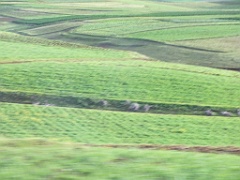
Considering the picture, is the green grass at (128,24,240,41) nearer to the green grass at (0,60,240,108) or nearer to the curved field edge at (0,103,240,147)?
the green grass at (0,60,240,108)

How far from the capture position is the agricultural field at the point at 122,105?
8.27m

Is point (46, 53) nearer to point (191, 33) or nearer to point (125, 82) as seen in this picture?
point (125, 82)

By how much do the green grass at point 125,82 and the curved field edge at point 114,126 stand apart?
8.64 feet

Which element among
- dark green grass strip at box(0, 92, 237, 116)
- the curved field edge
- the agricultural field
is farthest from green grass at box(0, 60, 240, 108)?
the curved field edge

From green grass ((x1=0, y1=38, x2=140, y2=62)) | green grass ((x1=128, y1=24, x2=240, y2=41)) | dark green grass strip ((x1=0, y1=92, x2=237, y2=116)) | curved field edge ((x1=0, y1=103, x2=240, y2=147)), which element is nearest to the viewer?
curved field edge ((x1=0, y1=103, x2=240, y2=147))

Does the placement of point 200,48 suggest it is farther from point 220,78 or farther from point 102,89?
point 102,89

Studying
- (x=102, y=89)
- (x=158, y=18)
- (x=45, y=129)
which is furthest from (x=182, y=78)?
(x=158, y=18)

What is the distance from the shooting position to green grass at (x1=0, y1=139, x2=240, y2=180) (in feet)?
25.0

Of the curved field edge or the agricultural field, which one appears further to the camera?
the curved field edge

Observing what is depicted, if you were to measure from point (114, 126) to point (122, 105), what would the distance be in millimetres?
3465

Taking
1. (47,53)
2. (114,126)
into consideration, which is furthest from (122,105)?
(47,53)

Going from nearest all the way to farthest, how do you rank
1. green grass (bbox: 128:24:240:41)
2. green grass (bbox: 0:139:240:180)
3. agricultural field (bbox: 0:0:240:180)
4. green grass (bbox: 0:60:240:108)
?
green grass (bbox: 0:139:240:180)
agricultural field (bbox: 0:0:240:180)
green grass (bbox: 0:60:240:108)
green grass (bbox: 128:24:240:41)

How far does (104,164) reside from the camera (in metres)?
8.15

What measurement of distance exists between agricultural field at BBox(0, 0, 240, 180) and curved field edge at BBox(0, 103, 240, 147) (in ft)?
0.11
